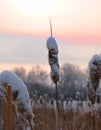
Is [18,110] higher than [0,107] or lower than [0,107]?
higher

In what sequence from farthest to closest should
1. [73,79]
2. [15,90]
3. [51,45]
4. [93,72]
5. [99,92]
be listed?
1. [73,79]
2. [51,45]
3. [99,92]
4. [93,72]
5. [15,90]

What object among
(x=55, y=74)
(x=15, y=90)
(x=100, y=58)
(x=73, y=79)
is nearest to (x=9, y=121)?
(x=15, y=90)

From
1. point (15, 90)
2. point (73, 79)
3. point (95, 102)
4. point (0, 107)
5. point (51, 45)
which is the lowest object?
point (73, 79)

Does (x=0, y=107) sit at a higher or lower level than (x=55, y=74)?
lower

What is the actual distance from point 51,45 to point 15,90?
969mm

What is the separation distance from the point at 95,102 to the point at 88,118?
1.29 metres

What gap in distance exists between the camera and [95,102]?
1772mm

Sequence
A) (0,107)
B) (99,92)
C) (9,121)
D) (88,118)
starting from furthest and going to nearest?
1. (0,107)
2. (88,118)
3. (99,92)
4. (9,121)

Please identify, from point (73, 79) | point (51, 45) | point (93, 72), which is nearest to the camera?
point (93, 72)

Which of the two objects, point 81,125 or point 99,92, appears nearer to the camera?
point 99,92

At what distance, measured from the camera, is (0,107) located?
524 cm

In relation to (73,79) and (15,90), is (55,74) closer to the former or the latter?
(15,90)

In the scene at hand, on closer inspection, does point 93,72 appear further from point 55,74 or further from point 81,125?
point 81,125

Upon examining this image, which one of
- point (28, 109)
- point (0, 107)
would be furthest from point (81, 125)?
point (0, 107)
